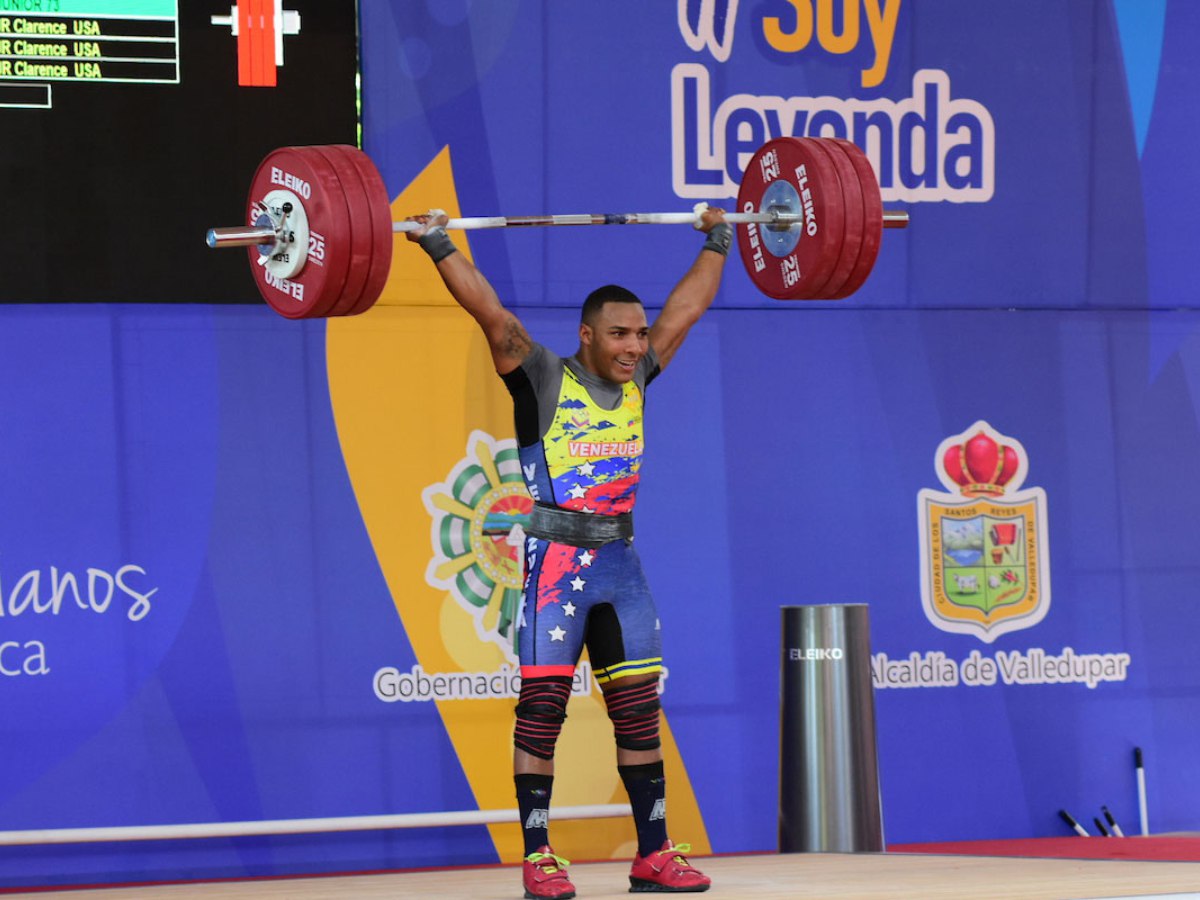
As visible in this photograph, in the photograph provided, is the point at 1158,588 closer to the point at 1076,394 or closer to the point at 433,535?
the point at 1076,394

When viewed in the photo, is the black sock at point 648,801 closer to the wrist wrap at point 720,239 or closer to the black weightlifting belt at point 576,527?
the black weightlifting belt at point 576,527

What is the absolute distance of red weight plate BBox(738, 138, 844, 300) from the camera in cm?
426

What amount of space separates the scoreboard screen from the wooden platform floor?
1.79 metres

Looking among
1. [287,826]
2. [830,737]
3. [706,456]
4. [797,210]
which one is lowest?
[287,826]

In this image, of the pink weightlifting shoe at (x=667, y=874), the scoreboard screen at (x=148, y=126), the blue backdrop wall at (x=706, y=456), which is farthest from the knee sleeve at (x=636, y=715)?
the scoreboard screen at (x=148, y=126)

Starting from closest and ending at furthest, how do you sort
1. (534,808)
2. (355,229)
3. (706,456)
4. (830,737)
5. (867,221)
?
(355,229) → (534,808) → (867,221) → (830,737) → (706,456)

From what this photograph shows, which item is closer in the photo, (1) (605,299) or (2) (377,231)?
(2) (377,231)

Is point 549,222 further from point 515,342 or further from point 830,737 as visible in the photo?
point 830,737

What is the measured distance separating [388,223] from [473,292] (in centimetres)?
25

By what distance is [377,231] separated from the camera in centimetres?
382

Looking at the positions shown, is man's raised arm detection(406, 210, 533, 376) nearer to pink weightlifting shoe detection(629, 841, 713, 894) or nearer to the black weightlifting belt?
the black weightlifting belt

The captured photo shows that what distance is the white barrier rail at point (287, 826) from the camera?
A: 4855mm

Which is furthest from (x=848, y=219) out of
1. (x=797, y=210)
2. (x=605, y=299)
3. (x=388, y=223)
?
(x=388, y=223)

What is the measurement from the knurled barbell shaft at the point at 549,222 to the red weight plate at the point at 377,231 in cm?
3
